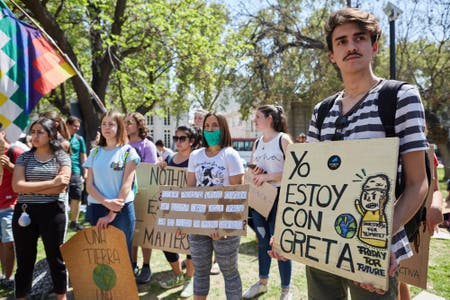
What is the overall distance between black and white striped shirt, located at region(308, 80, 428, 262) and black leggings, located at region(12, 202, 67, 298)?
264 cm

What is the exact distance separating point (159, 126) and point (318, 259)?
59790mm

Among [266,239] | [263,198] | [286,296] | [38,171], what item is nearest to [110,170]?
[38,171]

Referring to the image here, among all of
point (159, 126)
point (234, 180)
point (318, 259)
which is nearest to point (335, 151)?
point (318, 259)

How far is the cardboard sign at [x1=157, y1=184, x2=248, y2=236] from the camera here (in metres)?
2.61

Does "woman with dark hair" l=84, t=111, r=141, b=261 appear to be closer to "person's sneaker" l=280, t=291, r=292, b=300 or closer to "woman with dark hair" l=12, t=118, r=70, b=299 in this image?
"woman with dark hair" l=12, t=118, r=70, b=299

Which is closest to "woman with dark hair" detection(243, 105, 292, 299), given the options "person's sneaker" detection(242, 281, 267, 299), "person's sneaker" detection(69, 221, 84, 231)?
"person's sneaker" detection(242, 281, 267, 299)

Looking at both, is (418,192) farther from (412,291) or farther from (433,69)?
(433,69)

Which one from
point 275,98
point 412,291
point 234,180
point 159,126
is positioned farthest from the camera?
point 159,126

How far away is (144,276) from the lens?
404cm

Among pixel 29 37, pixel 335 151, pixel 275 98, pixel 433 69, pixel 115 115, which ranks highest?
pixel 433 69

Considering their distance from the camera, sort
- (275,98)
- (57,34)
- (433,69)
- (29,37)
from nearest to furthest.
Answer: (29,37) < (57,34) < (433,69) < (275,98)

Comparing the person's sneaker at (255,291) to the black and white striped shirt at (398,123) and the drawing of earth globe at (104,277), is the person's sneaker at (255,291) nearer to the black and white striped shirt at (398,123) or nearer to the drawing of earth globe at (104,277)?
the drawing of earth globe at (104,277)

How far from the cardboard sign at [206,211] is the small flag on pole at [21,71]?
6.70 ft

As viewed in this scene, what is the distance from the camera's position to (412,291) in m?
3.57
